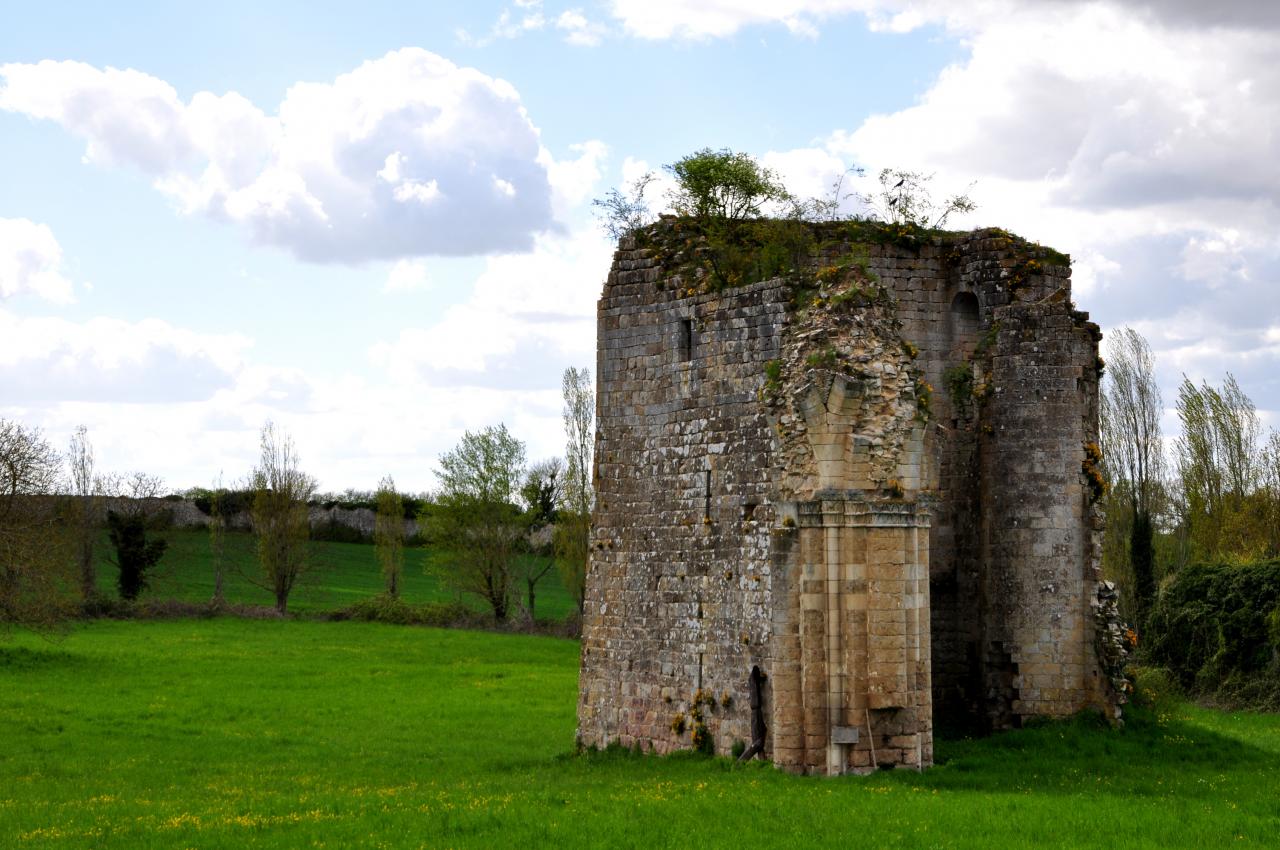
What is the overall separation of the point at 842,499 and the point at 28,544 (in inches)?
793

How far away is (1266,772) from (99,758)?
16696mm

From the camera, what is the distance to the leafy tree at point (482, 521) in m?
56.4

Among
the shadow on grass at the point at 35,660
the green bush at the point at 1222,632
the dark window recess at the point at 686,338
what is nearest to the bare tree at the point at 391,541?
the shadow on grass at the point at 35,660

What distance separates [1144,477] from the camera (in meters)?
46.6

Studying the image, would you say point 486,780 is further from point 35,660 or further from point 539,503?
point 539,503

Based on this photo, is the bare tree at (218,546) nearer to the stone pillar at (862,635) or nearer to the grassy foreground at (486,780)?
the grassy foreground at (486,780)

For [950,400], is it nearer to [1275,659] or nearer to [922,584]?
[922,584]

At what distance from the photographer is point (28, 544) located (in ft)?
100

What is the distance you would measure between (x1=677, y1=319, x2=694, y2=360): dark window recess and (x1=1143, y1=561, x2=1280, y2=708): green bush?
18.0m

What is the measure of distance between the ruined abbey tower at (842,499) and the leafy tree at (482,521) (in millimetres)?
34876

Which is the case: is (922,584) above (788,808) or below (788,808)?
above

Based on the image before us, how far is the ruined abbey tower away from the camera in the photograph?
17.1m

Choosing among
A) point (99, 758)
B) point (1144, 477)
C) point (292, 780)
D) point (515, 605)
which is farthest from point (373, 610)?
point (292, 780)

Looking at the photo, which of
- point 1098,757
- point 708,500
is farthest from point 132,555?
point 1098,757
